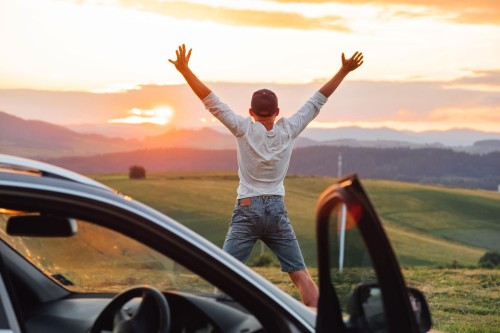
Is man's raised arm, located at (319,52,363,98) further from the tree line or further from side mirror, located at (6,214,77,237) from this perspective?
the tree line

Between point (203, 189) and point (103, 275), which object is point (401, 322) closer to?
point (103, 275)

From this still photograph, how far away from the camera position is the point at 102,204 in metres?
2.77

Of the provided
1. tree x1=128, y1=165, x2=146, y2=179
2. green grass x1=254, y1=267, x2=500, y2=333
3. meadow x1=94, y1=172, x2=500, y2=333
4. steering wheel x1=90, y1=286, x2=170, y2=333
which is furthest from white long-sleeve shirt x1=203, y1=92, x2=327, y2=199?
tree x1=128, y1=165, x2=146, y2=179

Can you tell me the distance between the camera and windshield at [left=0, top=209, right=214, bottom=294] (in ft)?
9.06

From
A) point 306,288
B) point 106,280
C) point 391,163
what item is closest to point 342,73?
point 306,288

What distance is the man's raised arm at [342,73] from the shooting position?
7.63m

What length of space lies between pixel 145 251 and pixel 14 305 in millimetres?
610

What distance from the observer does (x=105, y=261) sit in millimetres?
2803

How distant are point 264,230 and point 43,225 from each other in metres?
4.31

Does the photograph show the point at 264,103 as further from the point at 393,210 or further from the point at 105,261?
the point at 393,210

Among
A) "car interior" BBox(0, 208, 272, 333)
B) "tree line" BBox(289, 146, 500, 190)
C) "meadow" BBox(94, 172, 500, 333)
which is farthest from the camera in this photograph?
"tree line" BBox(289, 146, 500, 190)

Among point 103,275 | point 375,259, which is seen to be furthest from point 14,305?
point 375,259

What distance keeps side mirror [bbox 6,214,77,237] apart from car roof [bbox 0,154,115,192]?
0.14 metres

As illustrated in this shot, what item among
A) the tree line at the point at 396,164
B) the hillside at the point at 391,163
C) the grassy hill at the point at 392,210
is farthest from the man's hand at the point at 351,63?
the tree line at the point at 396,164
